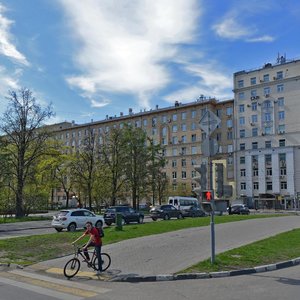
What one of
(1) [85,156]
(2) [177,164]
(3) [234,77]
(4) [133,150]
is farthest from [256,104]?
(1) [85,156]

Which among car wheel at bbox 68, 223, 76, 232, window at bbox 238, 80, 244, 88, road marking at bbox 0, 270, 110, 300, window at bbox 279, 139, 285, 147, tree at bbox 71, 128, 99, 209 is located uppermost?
window at bbox 238, 80, 244, 88

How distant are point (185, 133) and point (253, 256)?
8808 centimetres

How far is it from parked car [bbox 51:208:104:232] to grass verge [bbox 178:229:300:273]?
1417cm

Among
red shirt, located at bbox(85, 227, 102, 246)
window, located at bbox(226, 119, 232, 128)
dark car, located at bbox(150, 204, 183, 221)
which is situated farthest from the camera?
window, located at bbox(226, 119, 232, 128)

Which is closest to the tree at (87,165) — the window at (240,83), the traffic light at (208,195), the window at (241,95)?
the window at (241,95)

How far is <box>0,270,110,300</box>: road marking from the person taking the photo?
898 cm

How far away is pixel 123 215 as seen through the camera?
3384 cm

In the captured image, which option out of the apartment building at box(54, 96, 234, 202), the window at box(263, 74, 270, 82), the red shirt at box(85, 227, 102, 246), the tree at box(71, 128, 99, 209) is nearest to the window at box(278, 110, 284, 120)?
the window at box(263, 74, 270, 82)

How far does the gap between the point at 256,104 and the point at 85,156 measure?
4626 centimetres

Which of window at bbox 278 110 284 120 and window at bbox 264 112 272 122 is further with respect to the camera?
window at bbox 264 112 272 122

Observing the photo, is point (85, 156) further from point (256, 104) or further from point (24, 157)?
point (256, 104)

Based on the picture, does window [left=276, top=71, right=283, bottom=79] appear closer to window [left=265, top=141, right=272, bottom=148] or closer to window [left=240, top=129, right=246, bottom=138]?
window [left=240, top=129, right=246, bottom=138]

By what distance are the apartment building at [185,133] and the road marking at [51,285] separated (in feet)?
266

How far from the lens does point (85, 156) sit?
5719 cm
